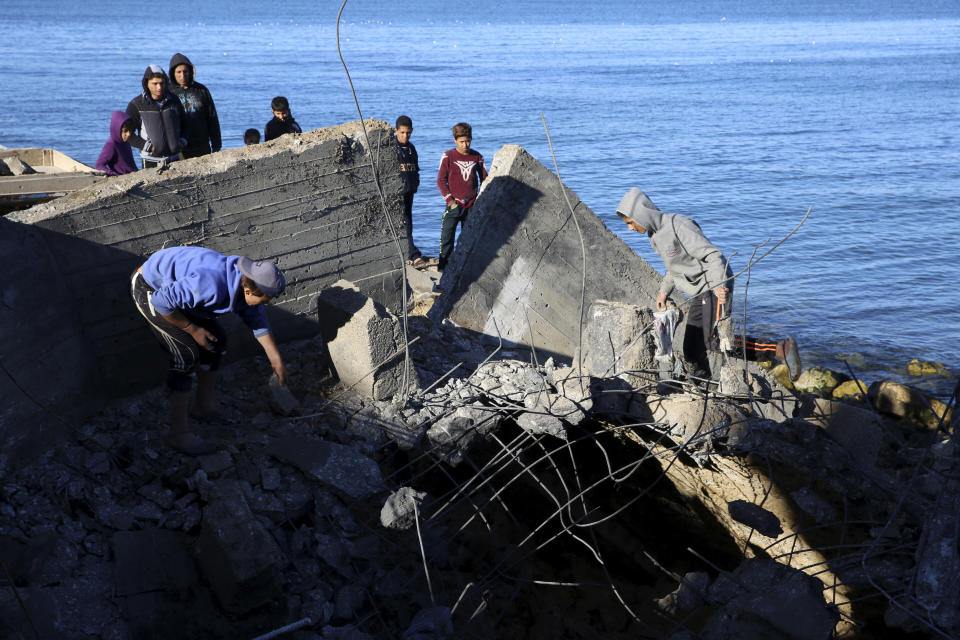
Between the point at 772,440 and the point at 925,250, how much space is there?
1184 cm

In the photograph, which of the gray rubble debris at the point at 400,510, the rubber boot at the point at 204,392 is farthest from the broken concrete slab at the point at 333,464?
the rubber boot at the point at 204,392

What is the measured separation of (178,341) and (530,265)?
395 centimetres

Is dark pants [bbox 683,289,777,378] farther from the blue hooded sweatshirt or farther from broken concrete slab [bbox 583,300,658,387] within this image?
the blue hooded sweatshirt

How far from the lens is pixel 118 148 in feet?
21.2

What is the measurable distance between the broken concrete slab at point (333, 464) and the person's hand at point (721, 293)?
2884 mm

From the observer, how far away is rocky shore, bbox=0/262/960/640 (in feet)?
13.7

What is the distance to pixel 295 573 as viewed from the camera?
452cm

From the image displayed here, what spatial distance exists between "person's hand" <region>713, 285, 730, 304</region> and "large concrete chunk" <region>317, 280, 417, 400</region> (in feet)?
7.81

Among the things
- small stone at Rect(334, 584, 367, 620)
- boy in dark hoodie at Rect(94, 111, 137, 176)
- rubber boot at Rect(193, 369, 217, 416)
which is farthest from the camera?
boy in dark hoodie at Rect(94, 111, 137, 176)

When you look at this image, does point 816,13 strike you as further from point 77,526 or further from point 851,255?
point 77,526

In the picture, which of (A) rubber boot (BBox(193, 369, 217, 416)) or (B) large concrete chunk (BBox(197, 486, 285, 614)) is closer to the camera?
(B) large concrete chunk (BBox(197, 486, 285, 614))

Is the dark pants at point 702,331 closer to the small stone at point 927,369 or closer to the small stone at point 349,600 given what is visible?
the small stone at point 349,600

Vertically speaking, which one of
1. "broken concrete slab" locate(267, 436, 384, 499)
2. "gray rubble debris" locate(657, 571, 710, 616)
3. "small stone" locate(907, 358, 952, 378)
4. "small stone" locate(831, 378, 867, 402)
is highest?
"broken concrete slab" locate(267, 436, 384, 499)

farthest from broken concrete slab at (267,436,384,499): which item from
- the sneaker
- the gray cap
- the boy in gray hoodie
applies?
the sneaker
